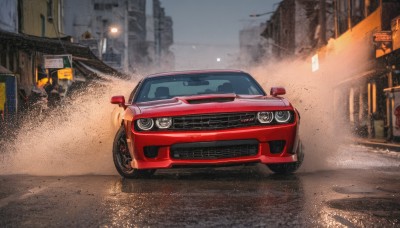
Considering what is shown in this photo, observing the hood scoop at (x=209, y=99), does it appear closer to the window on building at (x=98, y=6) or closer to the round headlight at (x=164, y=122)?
the round headlight at (x=164, y=122)

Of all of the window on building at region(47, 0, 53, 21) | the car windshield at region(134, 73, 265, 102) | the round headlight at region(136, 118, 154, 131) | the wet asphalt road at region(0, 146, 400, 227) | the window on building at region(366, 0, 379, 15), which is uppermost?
the window on building at region(47, 0, 53, 21)

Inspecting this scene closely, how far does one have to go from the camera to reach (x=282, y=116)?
7.38 meters

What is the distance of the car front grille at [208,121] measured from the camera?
23.4 feet

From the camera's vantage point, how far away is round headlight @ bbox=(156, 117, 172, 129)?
717cm

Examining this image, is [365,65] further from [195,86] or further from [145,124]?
[145,124]

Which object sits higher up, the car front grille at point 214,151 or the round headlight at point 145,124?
the round headlight at point 145,124

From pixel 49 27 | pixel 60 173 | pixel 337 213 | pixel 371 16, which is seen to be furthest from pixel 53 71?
pixel 337 213

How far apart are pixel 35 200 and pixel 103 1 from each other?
69.9 metres

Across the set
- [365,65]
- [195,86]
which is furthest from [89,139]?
[365,65]

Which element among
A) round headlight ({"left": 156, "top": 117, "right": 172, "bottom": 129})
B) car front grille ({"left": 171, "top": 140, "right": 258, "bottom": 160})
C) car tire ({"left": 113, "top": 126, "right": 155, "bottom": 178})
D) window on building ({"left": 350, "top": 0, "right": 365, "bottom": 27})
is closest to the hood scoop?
round headlight ({"left": 156, "top": 117, "right": 172, "bottom": 129})

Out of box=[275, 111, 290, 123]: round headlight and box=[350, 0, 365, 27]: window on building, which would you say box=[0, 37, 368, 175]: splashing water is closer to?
box=[275, 111, 290, 123]: round headlight

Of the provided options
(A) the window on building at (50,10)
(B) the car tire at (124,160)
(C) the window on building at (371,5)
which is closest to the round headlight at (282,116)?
(B) the car tire at (124,160)

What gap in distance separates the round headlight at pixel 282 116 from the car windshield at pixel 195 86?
4.10 feet

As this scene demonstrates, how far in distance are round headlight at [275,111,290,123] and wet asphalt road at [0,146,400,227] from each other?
0.67 meters
